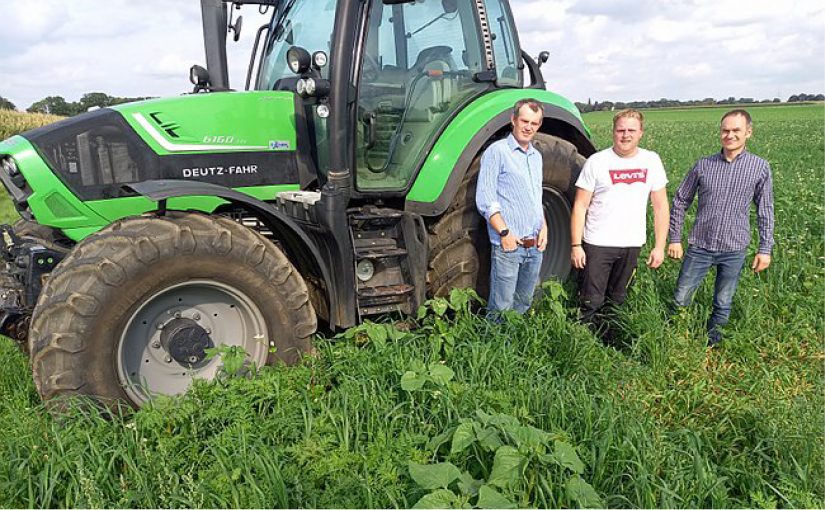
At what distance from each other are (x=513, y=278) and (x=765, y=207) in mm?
1622

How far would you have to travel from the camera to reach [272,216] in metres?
3.20

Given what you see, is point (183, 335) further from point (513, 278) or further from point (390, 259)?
point (513, 278)

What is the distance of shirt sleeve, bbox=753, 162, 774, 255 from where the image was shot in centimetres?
362

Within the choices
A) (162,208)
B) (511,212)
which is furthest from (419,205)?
(162,208)

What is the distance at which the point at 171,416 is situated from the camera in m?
2.60

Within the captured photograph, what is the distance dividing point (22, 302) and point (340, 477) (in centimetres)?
190

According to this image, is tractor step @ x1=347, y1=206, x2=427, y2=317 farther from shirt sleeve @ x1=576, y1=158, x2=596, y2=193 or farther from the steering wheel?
shirt sleeve @ x1=576, y1=158, x2=596, y2=193

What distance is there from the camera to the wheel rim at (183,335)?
2.97 meters

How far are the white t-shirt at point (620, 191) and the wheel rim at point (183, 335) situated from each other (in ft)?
7.22

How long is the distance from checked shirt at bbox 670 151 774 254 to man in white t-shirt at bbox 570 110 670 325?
0.25 metres

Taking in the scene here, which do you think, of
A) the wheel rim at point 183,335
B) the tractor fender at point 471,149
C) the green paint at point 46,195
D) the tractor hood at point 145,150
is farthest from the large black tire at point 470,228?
the green paint at point 46,195

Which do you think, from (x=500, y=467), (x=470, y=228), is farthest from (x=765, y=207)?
(x=500, y=467)

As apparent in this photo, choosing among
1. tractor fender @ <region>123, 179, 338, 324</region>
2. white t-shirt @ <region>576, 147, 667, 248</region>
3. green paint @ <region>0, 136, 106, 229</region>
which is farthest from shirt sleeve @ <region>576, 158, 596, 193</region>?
green paint @ <region>0, 136, 106, 229</region>

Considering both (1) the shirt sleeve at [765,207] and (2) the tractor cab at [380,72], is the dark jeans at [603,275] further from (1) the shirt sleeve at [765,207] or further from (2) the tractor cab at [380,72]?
(2) the tractor cab at [380,72]
